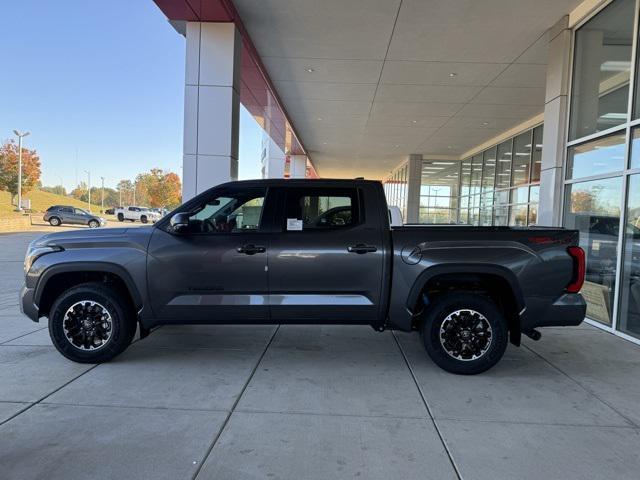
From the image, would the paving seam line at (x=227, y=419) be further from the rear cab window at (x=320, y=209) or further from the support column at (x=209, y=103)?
the support column at (x=209, y=103)

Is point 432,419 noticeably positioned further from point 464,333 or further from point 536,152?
point 536,152

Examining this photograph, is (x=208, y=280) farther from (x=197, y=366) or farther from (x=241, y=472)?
(x=241, y=472)

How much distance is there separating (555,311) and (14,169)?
214 feet

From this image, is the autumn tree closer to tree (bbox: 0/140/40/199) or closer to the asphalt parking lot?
tree (bbox: 0/140/40/199)

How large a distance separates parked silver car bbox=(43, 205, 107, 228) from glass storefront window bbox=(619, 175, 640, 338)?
3752cm

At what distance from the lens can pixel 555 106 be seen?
27.2 ft

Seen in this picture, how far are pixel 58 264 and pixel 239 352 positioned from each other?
2.11 meters

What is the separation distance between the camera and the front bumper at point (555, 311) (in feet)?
15.2

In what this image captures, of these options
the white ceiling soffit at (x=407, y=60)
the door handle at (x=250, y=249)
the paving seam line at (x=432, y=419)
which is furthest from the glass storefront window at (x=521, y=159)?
the door handle at (x=250, y=249)

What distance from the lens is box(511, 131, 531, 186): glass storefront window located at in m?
15.7

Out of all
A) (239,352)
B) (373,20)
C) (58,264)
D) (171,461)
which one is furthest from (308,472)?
(373,20)

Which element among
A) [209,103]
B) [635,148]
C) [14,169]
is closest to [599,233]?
[635,148]

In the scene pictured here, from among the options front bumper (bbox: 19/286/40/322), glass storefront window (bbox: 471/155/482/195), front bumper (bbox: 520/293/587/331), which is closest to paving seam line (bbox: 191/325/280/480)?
front bumper (bbox: 19/286/40/322)

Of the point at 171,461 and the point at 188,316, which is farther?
the point at 188,316
